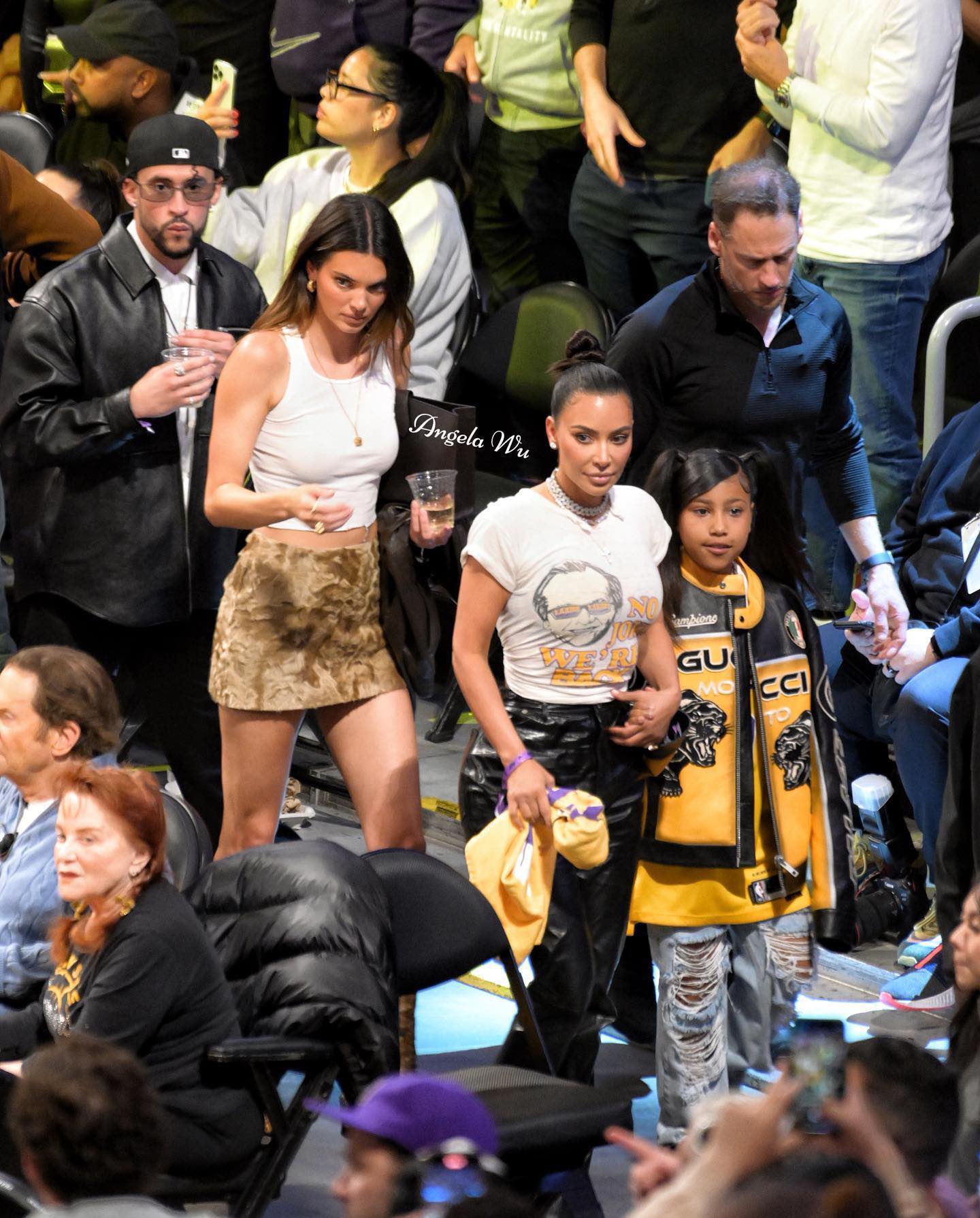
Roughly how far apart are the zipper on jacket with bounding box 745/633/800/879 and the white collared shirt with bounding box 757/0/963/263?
195 cm

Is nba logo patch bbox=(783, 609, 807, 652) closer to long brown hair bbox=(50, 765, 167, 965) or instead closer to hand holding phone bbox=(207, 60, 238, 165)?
long brown hair bbox=(50, 765, 167, 965)

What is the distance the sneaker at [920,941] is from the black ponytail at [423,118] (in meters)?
2.84

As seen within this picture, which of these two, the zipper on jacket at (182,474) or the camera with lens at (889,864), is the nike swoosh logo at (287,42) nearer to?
the zipper on jacket at (182,474)

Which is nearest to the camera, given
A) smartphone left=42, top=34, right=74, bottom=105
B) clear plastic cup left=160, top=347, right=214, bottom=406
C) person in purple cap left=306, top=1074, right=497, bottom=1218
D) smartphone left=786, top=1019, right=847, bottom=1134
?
smartphone left=786, top=1019, right=847, bottom=1134

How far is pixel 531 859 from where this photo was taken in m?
3.57

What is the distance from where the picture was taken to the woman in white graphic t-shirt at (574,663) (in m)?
3.66

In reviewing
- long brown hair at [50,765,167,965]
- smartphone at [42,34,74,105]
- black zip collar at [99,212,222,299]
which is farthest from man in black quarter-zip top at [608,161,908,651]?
smartphone at [42,34,74,105]

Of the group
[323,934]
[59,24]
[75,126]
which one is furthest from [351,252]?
[59,24]

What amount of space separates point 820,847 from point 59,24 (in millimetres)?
5525

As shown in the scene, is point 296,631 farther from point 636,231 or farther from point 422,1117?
point 636,231

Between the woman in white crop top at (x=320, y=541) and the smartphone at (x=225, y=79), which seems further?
the smartphone at (x=225, y=79)

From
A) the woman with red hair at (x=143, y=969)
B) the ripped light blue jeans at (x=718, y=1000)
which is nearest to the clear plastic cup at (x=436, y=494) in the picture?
the ripped light blue jeans at (x=718, y=1000)

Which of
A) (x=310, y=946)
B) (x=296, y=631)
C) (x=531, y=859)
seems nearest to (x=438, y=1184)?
(x=310, y=946)

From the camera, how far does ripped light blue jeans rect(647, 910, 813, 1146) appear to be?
380 centimetres
